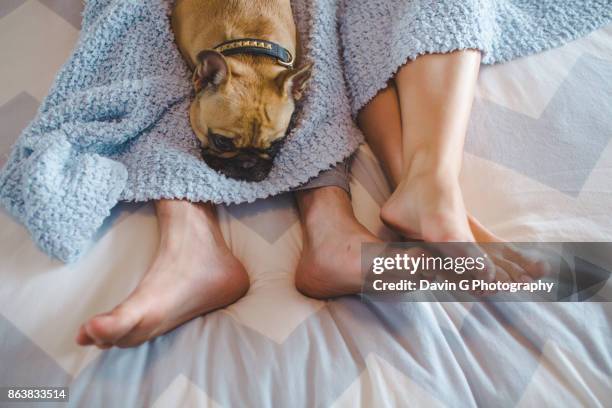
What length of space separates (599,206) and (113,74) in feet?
3.86

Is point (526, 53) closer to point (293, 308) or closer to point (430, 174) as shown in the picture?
point (430, 174)

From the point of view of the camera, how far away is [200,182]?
1.16 meters

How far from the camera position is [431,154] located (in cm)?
110

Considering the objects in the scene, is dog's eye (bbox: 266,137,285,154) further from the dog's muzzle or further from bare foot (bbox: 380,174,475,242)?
bare foot (bbox: 380,174,475,242)

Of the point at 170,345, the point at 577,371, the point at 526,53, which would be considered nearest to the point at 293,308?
the point at 170,345

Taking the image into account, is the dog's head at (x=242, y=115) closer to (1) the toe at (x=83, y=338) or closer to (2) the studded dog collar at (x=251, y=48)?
(2) the studded dog collar at (x=251, y=48)

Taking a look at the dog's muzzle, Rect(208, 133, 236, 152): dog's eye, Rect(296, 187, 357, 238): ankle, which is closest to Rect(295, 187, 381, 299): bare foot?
Rect(296, 187, 357, 238): ankle

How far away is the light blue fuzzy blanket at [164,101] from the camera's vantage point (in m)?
1.08

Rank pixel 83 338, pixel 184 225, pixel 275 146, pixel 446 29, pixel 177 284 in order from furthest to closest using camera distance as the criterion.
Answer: pixel 275 146
pixel 446 29
pixel 184 225
pixel 177 284
pixel 83 338

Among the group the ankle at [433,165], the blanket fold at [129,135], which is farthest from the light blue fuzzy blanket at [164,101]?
the ankle at [433,165]

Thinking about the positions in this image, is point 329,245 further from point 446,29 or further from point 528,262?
point 446,29

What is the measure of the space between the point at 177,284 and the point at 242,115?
48cm

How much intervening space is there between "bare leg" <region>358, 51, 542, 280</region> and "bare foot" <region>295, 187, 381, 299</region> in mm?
95

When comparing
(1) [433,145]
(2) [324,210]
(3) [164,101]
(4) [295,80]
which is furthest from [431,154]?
(3) [164,101]
